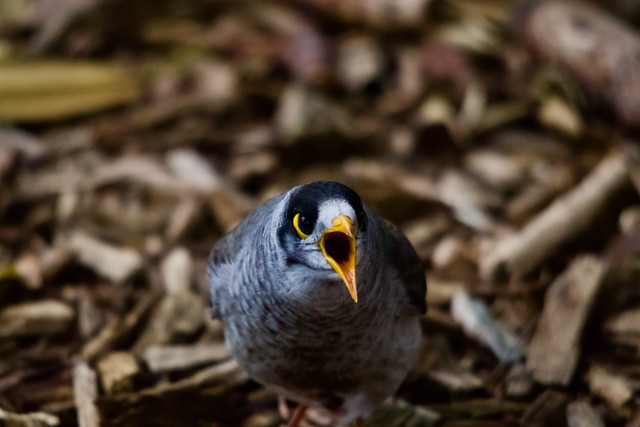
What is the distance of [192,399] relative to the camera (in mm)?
3160

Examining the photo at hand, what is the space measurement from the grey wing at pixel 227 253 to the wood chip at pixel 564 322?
1.30 meters

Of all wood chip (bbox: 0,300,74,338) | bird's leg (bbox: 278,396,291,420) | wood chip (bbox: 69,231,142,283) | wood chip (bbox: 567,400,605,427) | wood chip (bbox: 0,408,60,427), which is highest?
wood chip (bbox: 69,231,142,283)

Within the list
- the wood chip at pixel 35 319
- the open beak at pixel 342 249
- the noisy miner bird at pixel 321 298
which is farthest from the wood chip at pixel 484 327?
the wood chip at pixel 35 319

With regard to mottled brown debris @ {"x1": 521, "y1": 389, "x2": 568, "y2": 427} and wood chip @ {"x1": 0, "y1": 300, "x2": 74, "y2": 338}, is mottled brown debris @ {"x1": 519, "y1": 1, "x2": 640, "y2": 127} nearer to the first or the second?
mottled brown debris @ {"x1": 521, "y1": 389, "x2": 568, "y2": 427}

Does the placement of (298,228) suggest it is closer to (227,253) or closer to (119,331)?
(227,253)

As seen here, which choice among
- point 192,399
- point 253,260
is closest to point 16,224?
point 192,399

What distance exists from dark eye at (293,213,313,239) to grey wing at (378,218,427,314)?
1.70 feet

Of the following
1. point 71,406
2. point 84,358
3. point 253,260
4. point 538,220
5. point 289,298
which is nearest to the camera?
point 289,298

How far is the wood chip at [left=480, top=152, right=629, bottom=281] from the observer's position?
377 centimetres

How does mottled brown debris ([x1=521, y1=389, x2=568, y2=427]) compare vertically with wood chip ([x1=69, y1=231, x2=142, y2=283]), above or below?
below

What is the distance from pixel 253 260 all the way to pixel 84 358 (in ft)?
3.80

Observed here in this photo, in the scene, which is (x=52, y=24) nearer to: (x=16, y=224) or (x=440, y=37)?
(x=16, y=224)

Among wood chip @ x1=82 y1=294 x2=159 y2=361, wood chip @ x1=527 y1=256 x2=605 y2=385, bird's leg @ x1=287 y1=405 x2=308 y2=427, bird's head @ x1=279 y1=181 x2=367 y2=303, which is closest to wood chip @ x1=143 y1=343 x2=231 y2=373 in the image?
wood chip @ x1=82 y1=294 x2=159 y2=361

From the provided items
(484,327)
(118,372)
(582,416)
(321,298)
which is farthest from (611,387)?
(118,372)
